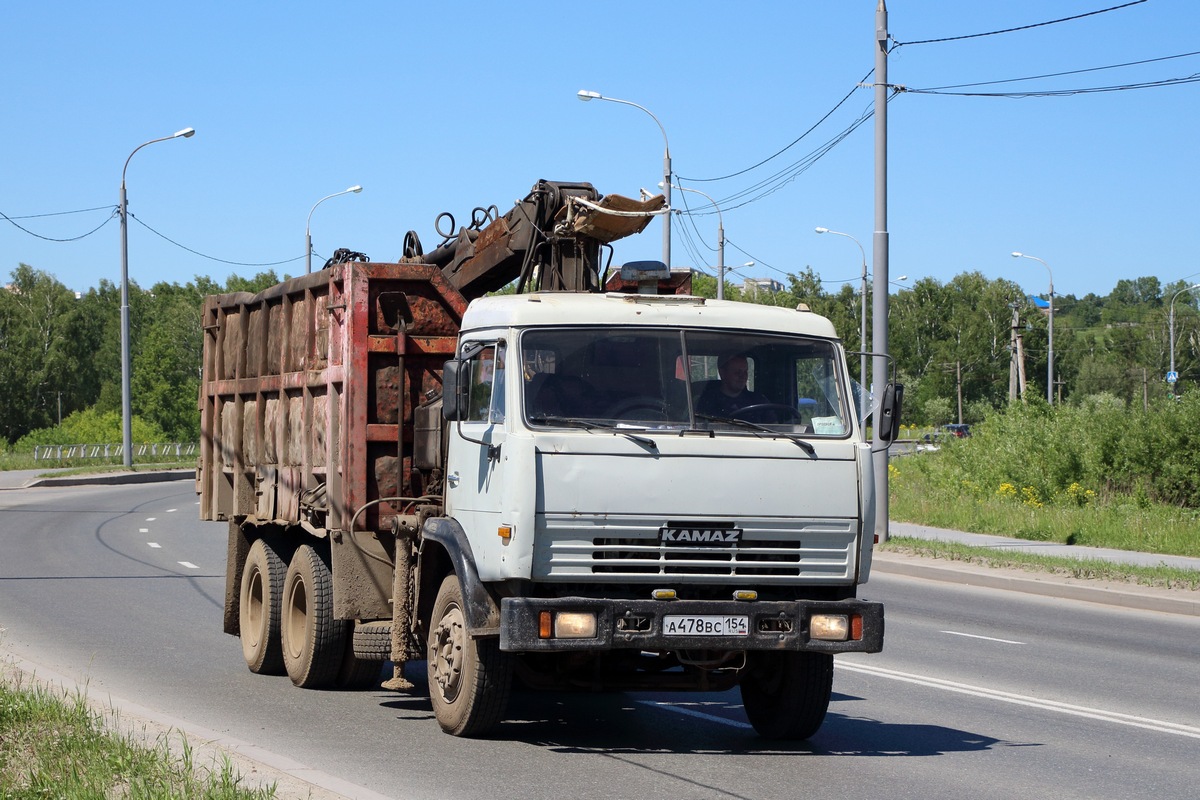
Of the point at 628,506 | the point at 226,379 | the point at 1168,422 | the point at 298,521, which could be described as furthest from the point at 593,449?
the point at 1168,422

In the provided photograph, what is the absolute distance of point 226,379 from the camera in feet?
38.9

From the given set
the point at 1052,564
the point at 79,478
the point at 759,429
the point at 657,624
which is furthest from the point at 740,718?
the point at 79,478

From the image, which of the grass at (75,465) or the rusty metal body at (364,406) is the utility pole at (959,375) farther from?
the rusty metal body at (364,406)

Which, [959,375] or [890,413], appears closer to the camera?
[890,413]

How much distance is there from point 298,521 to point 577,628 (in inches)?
126

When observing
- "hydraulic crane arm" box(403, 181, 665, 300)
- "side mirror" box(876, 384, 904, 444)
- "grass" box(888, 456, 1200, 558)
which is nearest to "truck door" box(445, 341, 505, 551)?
"hydraulic crane arm" box(403, 181, 665, 300)

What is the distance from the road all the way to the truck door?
120 centimetres

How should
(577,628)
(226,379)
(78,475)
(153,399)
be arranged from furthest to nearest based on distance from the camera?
1. (153,399)
2. (78,475)
3. (226,379)
4. (577,628)

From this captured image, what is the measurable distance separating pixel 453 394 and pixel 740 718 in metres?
2.92

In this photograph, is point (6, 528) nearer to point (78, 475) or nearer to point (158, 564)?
point (158, 564)

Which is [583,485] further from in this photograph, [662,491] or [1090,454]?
[1090,454]

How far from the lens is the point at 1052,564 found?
1888 centimetres

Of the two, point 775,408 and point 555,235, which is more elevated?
point 555,235

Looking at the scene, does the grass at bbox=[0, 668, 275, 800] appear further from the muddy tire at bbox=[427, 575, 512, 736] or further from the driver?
the driver
